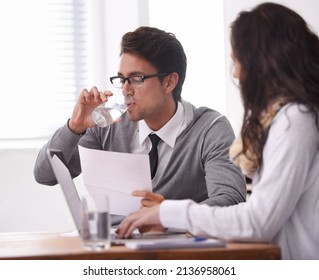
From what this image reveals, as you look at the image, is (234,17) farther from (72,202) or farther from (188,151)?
(72,202)

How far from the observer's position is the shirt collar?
7.21 ft

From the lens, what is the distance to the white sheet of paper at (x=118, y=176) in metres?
1.72

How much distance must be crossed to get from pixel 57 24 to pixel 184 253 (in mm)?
2906

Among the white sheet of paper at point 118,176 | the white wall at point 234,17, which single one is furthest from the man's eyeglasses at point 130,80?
the white wall at point 234,17

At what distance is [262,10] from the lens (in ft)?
4.89

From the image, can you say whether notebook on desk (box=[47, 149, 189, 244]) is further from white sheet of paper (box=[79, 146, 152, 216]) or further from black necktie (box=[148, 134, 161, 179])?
black necktie (box=[148, 134, 161, 179])

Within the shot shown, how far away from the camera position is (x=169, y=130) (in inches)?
87.3

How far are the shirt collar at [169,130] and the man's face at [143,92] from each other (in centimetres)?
4

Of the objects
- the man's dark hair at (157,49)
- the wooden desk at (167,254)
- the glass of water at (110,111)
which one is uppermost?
the man's dark hair at (157,49)

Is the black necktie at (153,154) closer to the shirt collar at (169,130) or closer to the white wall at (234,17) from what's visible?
the shirt collar at (169,130)

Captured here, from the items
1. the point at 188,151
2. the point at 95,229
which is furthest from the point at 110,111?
the point at 95,229

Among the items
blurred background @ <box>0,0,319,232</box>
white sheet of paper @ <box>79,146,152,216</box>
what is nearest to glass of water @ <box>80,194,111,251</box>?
white sheet of paper @ <box>79,146,152,216</box>

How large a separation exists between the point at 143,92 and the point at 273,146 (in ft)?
3.11

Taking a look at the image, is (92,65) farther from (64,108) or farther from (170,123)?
(170,123)
